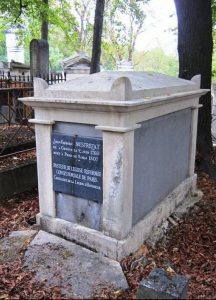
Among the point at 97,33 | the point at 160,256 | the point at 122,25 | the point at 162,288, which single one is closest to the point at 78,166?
the point at 160,256

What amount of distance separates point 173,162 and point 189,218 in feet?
2.81

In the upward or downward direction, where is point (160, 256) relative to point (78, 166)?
downward

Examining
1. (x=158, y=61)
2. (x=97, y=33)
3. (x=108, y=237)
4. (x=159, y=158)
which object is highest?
(x=158, y=61)

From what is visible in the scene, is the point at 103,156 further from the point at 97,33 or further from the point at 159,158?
the point at 97,33

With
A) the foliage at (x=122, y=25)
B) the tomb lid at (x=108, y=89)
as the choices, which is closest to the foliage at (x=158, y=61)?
the foliage at (x=122, y=25)

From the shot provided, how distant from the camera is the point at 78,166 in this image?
3.57 m

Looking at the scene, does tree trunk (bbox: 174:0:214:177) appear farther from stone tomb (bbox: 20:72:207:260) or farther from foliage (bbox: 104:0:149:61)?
foliage (bbox: 104:0:149:61)

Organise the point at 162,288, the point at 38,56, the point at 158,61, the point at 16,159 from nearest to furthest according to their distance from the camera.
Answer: the point at 162,288 → the point at 16,159 → the point at 38,56 → the point at 158,61

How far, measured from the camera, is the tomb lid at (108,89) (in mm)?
3082

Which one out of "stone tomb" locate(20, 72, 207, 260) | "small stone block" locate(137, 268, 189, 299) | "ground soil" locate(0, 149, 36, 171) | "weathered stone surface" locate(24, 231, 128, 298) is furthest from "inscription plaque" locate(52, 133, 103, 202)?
"ground soil" locate(0, 149, 36, 171)

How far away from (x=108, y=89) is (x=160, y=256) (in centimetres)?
192

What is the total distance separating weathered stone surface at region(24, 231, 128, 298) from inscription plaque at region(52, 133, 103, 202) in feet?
1.93

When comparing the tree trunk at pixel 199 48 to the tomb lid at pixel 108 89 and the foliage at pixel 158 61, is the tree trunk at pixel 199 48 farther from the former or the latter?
the foliage at pixel 158 61

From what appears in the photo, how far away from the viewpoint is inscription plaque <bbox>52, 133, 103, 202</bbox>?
3.43 m
